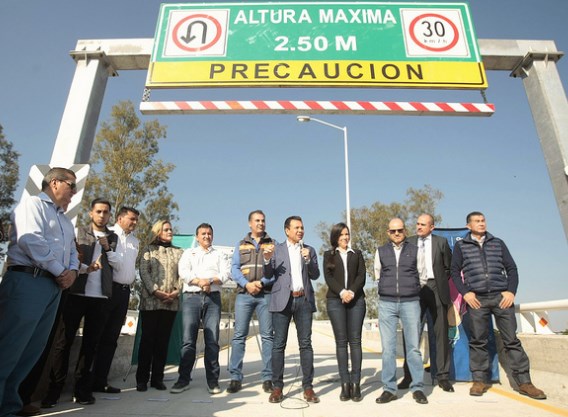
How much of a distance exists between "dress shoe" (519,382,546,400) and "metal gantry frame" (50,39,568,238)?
243 cm

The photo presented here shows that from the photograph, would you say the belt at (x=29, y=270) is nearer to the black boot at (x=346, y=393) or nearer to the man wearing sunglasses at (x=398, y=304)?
the black boot at (x=346, y=393)

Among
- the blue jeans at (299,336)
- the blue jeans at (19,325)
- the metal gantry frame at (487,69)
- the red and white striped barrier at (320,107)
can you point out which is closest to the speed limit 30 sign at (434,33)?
the metal gantry frame at (487,69)

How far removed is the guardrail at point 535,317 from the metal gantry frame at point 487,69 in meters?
1.44

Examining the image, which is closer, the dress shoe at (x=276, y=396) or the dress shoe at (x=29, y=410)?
the dress shoe at (x=29, y=410)

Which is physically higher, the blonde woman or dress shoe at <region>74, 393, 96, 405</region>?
the blonde woman

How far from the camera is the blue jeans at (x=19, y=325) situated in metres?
2.74

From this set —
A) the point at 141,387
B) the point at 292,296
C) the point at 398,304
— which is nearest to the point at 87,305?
the point at 141,387

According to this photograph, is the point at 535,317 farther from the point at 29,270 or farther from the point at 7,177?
the point at 7,177

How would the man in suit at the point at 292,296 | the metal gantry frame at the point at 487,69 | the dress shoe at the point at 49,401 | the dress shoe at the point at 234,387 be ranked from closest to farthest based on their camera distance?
the dress shoe at the point at 49,401 < the man in suit at the point at 292,296 < the dress shoe at the point at 234,387 < the metal gantry frame at the point at 487,69

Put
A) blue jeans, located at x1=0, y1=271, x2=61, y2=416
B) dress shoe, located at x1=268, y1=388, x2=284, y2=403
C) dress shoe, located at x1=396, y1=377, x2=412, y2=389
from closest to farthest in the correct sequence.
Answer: blue jeans, located at x1=0, y1=271, x2=61, y2=416 → dress shoe, located at x1=268, y1=388, x2=284, y2=403 → dress shoe, located at x1=396, y1=377, x2=412, y2=389

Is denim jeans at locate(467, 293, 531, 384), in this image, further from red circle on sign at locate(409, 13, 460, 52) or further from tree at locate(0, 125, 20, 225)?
tree at locate(0, 125, 20, 225)

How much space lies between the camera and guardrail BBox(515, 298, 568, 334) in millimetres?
4645

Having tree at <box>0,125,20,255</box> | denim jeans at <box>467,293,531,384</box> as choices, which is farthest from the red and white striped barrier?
tree at <box>0,125,20,255</box>

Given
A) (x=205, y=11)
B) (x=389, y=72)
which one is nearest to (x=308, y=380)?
(x=389, y=72)
